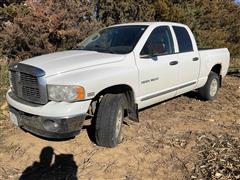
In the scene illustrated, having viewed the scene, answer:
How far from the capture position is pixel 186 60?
6934 mm

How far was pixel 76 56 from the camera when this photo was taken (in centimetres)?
561

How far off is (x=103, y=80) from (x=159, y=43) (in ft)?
5.46

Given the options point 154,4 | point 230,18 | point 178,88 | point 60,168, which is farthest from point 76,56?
point 230,18

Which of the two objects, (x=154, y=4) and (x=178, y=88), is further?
(x=154, y=4)

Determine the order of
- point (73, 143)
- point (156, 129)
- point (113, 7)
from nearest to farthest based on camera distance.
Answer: point (73, 143) → point (156, 129) → point (113, 7)

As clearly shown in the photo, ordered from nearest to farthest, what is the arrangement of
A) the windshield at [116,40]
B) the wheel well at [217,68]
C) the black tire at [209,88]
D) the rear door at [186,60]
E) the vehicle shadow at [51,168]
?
the vehicle shadow at [51,168] < the windshield at [116,40] < the rear door at [186,60] < the black tire at [209,88] < the wheel well at [217,68]

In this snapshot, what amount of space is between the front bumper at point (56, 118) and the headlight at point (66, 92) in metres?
0.07

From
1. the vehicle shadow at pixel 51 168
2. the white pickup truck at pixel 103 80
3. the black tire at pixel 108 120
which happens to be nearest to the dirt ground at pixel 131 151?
the vehicle shadow at pixel 51 168

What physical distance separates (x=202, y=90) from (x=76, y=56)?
3.59 metres

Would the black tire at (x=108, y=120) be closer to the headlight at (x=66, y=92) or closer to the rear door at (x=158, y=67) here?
the headlight at (x=66, y=92)

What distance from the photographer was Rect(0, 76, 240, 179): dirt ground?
4.75 m

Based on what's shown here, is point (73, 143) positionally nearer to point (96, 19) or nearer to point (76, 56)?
point (76, 56)

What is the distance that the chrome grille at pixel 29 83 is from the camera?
15.9 ft

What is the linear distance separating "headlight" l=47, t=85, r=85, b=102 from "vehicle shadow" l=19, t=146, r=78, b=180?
2.92 ft
